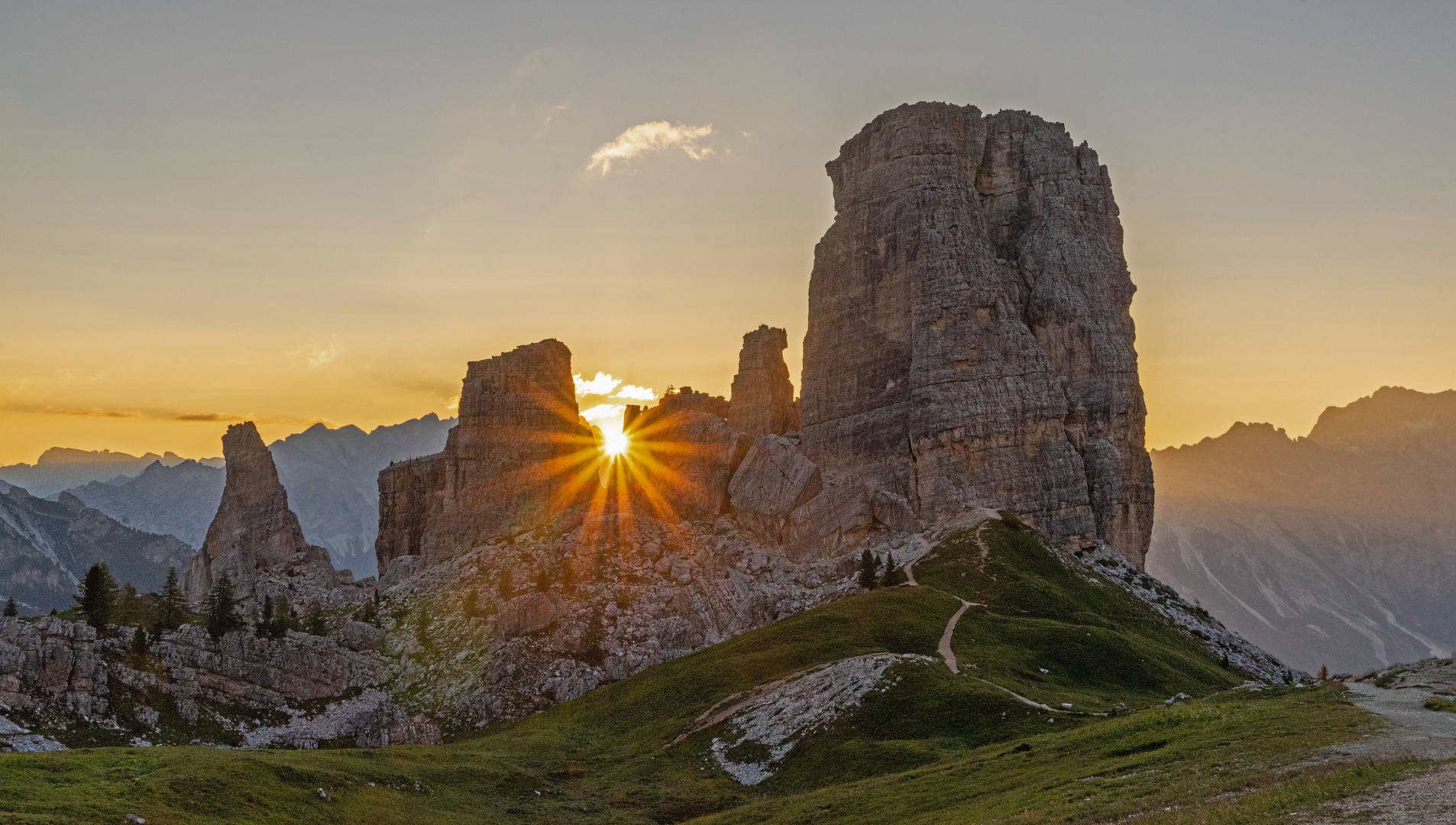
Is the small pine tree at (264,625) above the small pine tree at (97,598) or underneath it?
underneath

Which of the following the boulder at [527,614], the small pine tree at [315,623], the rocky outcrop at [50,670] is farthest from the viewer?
the boulder at [527,614]

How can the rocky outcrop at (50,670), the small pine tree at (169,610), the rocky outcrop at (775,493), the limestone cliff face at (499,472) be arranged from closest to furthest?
the rocky outcrop at (50,670) < the small pine tree at (169,610) < the limestone cliff face at (499,472) < the rocky outcrop at (775,493)

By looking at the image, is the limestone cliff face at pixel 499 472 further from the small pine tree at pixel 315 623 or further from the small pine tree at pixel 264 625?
the small pine tree at pixel 264 625

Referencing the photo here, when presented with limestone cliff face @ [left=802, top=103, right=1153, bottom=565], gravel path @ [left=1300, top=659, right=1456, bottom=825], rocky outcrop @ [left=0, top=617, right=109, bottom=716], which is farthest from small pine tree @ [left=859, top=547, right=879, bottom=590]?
rocky outcrop @ [left=0, top=617, right=109, bottom=716]

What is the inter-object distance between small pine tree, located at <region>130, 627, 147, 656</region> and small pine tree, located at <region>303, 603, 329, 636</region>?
2800cm

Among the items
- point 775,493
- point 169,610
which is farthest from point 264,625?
point 775,493

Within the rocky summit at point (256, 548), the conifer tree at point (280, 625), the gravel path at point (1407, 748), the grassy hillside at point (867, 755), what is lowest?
the grassy hillside at point (867, 755)

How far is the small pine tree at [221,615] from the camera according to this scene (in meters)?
116

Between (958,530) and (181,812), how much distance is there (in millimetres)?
128668

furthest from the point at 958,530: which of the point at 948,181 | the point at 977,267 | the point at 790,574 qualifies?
the point at 948,181

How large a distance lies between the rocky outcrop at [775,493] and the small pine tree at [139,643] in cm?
11040

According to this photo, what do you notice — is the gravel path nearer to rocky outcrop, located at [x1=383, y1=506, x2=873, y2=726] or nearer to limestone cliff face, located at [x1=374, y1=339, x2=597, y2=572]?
rocky outcrop, located at [x1=383, y1=506, x2=873, y2=726]

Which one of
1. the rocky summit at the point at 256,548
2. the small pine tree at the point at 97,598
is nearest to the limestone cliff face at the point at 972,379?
the rocky summit at the point at 256,548

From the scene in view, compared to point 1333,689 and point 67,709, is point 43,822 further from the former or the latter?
point 1333,689
